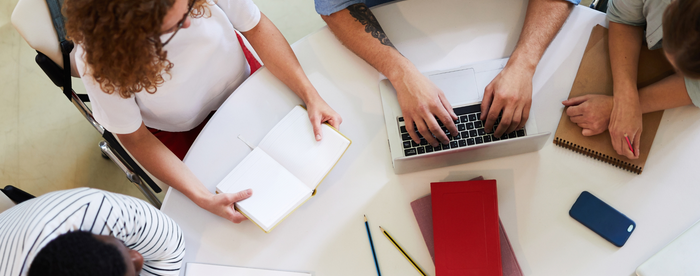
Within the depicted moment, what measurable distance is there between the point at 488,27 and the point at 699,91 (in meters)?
0.48

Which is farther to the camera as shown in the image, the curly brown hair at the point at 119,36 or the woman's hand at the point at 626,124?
the woman's hand at the point at 626,124

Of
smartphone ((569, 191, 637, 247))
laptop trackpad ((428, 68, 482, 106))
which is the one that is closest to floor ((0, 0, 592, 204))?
laptop trackpad ((428, 68, 482, 106))

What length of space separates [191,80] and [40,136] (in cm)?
139

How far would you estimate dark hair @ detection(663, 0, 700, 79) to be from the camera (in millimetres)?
710

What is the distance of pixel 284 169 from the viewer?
0.94m

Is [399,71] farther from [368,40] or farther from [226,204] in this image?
[226,204]

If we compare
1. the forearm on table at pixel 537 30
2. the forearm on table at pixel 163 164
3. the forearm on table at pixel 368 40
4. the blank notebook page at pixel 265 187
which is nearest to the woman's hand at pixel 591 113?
the forearm on table at pixel 537 30

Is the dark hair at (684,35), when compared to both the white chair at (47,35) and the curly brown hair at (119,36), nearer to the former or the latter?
the curly brown hair at (119,36)

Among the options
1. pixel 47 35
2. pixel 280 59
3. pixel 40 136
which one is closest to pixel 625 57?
pixel 280 59

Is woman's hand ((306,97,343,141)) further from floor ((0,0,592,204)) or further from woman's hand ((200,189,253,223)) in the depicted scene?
floor ((0,0,592,204))

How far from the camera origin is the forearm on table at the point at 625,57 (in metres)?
0.93

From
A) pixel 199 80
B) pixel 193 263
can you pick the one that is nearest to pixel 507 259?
pixel 193 263

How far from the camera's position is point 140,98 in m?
0.93

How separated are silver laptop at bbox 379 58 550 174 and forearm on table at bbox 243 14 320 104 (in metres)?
0.20
